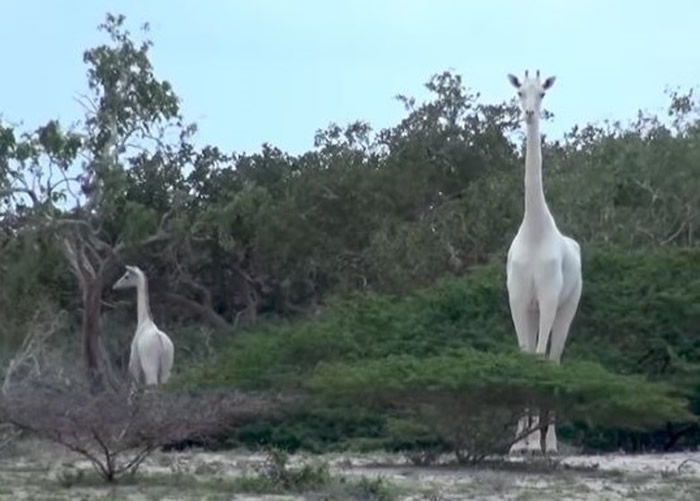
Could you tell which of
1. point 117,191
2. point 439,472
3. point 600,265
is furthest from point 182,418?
point 117,191

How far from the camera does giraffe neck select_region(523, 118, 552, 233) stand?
21.9 meters

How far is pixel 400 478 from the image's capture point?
60.1 feet

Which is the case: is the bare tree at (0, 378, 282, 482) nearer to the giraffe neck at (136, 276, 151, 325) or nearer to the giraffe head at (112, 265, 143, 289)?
the giraffe neck at (136, 276, 151, 325)

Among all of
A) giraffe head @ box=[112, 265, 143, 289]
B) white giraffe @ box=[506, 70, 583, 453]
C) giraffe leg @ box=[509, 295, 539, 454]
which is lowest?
giraffe leg @ box=[509, 295, 539, 454]

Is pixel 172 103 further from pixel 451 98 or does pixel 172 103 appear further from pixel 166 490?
pixel 166 490

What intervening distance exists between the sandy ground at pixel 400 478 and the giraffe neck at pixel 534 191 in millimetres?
2650

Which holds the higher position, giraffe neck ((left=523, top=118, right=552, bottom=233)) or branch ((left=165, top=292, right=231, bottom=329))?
branch ((left=165, top=292, right=231, bottom=329))

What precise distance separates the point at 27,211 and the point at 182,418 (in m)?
17.4

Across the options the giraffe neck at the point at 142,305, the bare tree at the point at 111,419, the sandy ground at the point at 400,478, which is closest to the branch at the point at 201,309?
the giraffe neck at the point at 142,305

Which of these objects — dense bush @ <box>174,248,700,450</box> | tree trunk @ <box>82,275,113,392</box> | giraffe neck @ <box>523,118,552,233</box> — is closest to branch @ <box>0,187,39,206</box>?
tree trunk @ <box>82,275,113,392</box>

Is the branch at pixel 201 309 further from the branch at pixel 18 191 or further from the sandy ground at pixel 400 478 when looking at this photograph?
the sandy ground at pixel 400 478

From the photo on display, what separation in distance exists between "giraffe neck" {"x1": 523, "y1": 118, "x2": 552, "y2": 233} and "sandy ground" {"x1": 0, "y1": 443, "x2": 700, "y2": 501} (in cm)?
265

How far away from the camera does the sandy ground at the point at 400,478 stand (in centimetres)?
1655

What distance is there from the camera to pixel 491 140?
4466 cm
